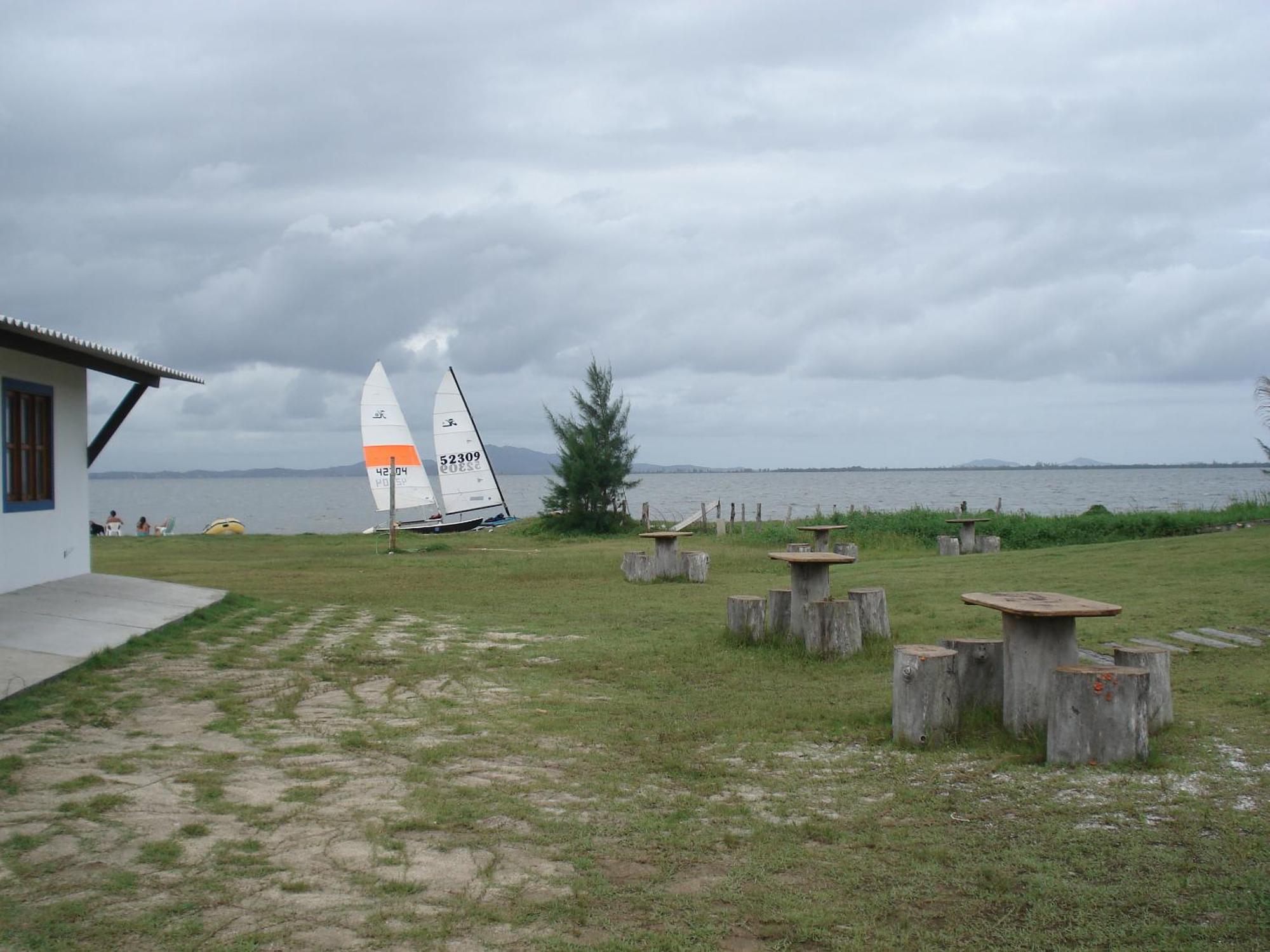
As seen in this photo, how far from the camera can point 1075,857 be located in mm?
4113

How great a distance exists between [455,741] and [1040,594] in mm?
3696

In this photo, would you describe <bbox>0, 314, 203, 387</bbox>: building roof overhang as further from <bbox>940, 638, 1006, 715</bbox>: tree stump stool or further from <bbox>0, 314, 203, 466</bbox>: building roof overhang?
<bbox>940, 638, 1006, 715</bbox>: tree stump stool

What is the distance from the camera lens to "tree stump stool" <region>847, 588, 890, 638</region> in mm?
9500

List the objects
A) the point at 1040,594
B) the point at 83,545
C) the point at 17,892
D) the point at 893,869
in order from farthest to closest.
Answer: the point at 83,545 < the point at 1040,594 < the point at 893,869 < the point at 17,892

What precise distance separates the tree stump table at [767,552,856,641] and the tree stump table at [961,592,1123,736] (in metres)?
3.46

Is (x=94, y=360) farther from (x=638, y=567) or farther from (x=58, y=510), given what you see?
(x=638, y=567)

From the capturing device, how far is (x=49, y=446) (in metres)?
12.0

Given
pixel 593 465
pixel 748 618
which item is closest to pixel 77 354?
pixel 748 618

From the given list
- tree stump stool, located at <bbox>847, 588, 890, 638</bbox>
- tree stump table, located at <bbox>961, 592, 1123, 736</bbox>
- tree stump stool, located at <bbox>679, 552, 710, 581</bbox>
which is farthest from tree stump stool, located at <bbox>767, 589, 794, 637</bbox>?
tree stump stool, located at <bbox>679, 552, 710, 581</bbox>

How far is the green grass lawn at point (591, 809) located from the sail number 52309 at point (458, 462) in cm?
2712

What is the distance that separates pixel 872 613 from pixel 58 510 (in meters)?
9.31

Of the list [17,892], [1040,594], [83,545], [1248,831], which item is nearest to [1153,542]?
[1040,594]

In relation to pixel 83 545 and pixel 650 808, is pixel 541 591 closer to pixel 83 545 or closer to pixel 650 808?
pixel 83 545

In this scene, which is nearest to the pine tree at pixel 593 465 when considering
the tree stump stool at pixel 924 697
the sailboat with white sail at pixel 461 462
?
the sailboat with white sail at pixel 461 462
